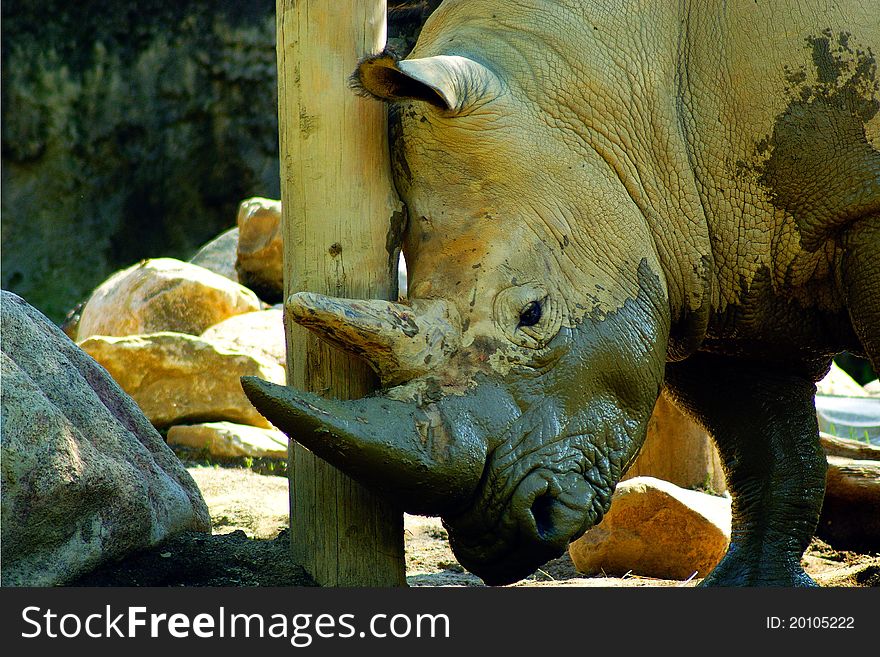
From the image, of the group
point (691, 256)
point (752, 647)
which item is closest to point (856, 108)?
point (691, 256)

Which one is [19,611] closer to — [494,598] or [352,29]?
[494,598]

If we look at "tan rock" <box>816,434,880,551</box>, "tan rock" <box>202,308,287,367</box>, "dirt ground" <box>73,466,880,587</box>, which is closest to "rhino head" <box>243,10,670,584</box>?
"dirt ground" <box>73,466,880,587</box>

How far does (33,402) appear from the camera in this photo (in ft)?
11.5

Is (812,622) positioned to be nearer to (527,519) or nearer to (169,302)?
(527,519)

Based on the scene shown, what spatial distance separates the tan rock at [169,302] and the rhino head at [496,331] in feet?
17.6

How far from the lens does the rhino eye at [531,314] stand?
3498 mm

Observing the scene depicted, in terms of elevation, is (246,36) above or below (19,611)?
above

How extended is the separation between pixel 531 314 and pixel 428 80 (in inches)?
29.3

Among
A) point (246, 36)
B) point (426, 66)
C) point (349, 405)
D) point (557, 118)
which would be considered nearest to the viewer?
point (349, 405)

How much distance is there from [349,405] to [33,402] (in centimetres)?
101

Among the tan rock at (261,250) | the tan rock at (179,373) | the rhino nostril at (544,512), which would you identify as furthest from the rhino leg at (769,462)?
the tan rock at (261,250)

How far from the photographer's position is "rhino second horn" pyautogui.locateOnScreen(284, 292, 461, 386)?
3.27 metres

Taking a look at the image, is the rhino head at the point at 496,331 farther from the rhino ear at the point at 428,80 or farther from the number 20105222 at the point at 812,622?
the number 20105222 at the point at 812,622

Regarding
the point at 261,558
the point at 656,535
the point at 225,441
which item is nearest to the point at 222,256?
the point at 225,441
